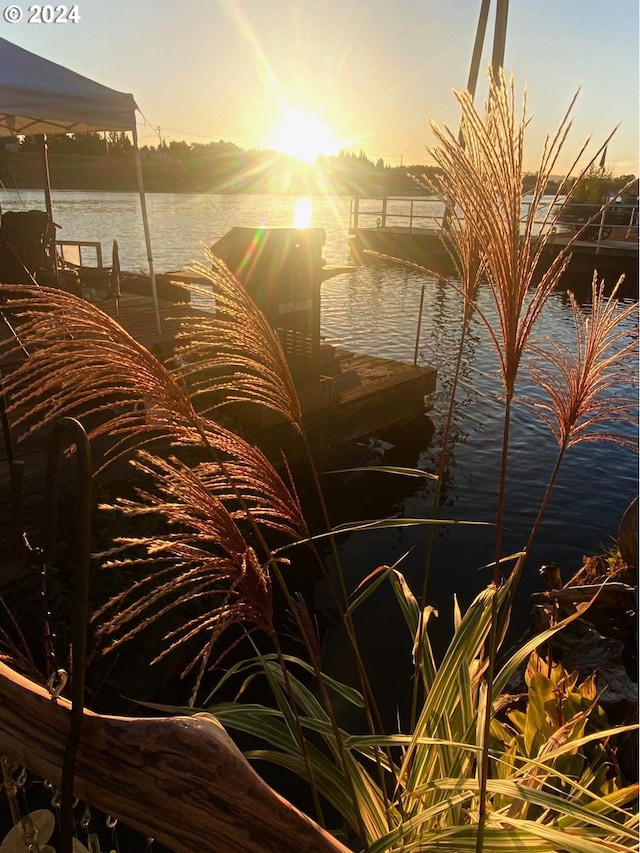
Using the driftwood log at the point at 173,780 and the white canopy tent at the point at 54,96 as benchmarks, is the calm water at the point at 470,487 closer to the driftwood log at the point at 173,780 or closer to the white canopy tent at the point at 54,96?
the driftwood log at the point at 173,780

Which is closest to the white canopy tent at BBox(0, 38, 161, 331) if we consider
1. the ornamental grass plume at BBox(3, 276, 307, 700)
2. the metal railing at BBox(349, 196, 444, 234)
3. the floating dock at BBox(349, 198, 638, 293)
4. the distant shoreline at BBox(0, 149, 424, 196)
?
the ornamental grass plume at BBox(3, 276, 307, 700)

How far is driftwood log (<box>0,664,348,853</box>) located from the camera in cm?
74

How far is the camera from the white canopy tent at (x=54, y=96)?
20.3ft

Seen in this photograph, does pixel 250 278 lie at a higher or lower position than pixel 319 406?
higher

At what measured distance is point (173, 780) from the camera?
75 cm

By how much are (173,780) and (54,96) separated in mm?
7535

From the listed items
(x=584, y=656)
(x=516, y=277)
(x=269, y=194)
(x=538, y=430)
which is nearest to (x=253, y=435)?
(x=584, y=656)

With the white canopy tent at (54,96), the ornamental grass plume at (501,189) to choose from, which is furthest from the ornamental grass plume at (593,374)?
the white canopy tent at (54,96)

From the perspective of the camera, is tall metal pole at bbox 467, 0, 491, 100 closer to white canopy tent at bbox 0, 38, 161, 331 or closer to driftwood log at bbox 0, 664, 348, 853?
white canopy tent at bbox 0, 38, 161, 331

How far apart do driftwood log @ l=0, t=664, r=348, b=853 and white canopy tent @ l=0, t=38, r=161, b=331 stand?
7.07 meters

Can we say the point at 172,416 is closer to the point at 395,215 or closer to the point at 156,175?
the point at 395,215

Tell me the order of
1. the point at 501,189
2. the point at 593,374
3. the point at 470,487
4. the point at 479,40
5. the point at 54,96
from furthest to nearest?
the point at 479,40 → the point at 470,487 → the point at 54,96 → the point at 593,374 → the point at 501,189

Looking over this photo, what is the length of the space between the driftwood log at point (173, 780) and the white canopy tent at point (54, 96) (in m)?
7.07

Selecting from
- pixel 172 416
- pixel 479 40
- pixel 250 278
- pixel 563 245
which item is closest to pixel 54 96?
pixel 250 278
